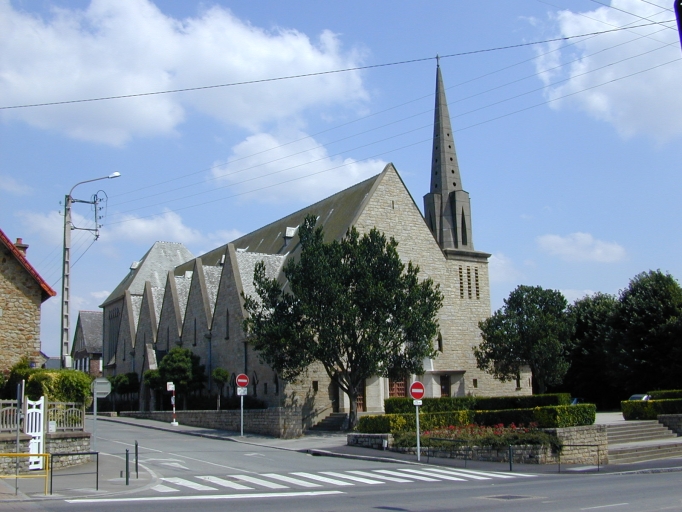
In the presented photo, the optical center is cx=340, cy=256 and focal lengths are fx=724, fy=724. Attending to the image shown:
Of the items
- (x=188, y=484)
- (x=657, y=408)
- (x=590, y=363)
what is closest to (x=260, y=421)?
(x=188, y=484)

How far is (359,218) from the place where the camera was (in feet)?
139

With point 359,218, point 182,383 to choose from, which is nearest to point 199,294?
point 182,383

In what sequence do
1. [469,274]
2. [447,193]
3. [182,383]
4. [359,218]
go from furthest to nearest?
[447,193] → [469,274] → [182,383] → [359,218]

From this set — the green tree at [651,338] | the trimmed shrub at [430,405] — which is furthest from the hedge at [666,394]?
the trimmed shrub at [430,405]

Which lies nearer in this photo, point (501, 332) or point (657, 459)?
Answer: point (657, 459)

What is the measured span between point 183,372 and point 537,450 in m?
A: 27.3

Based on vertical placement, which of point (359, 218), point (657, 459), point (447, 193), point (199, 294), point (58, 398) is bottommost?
point (657, 459)

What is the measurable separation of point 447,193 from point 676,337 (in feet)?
58.6

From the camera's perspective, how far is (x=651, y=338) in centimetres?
4797

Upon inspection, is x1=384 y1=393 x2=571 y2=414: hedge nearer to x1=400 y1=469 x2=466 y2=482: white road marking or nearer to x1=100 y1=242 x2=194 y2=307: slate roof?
x1=400 y1=469 x2=466 y2=482: white road marking

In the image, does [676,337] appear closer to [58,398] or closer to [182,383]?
[182,383]

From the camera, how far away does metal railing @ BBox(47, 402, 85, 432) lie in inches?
832

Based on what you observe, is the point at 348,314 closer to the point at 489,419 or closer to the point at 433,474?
the point at 489,419

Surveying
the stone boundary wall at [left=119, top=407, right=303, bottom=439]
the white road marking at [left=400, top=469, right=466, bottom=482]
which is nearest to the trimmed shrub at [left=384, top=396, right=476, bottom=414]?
the stone boundary wall at [left=119, top=407, right=303, bottom=439]
